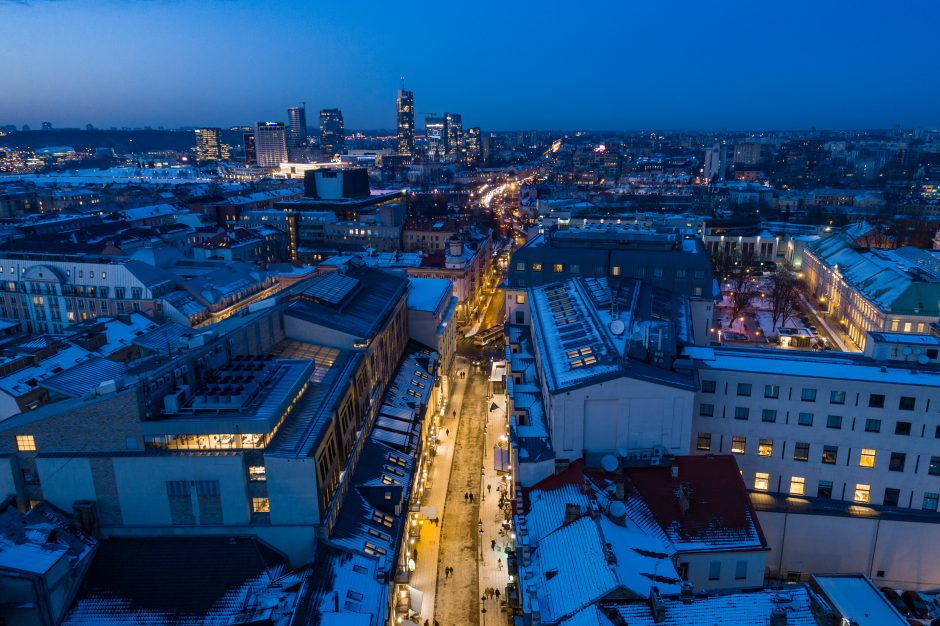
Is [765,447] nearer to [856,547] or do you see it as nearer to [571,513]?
[856,547]

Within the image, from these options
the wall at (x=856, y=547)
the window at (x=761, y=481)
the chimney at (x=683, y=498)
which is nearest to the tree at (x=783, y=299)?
the window at (x=761, y=481)

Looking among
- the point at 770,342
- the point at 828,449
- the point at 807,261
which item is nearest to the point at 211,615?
the point at 828,449

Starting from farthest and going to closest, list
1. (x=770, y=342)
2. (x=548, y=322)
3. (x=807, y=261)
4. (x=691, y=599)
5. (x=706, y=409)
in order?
(x=807, y=261), (x=770, y=342), (x=548, y=322), (x=706, y=409), (x=691, y=599)

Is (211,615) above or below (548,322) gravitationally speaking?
below

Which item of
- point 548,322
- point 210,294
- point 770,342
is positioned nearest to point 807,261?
point 770,342

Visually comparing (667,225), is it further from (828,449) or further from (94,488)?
(94,488)

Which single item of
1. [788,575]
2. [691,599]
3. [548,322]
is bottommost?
[788,575]

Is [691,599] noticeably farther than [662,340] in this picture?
No

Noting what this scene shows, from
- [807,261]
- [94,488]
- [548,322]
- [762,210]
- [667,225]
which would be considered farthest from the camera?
[762,210]
